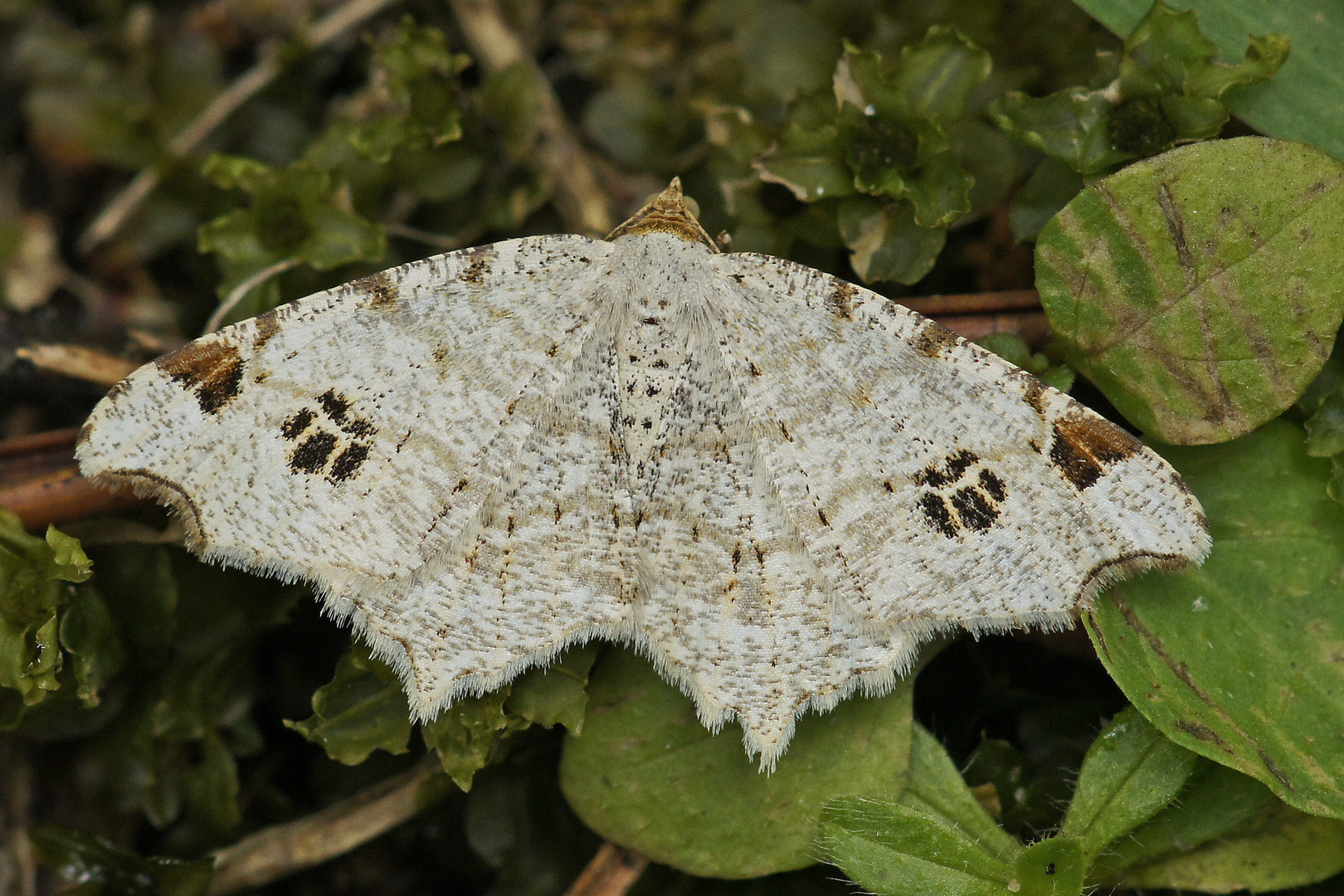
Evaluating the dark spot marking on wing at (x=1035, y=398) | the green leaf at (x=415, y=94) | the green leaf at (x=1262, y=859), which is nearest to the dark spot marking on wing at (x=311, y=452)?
the green leaf at (x=415, y=94)

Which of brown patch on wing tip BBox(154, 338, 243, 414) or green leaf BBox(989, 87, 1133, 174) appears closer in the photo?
brown patch on wing tip BBox(154, 338, 243, 414)

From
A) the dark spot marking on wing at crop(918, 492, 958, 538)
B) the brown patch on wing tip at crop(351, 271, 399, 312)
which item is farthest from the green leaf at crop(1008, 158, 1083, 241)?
the brown patch on wing tip at crop(351, 271, 399, 312)

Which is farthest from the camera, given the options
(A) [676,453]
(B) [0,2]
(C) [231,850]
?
(B) [0,2]

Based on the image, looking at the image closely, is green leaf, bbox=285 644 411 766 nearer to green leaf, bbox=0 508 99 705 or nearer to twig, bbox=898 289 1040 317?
green leaf, bbox=0 508 99 705

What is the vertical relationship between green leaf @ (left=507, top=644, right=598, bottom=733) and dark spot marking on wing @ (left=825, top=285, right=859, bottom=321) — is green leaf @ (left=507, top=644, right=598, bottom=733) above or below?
below

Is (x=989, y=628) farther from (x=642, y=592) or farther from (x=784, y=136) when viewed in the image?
(x=784, y=136)

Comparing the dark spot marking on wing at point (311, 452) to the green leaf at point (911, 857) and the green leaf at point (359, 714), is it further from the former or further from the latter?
the green leaf at point (911, 857)

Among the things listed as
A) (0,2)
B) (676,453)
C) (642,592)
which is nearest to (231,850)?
(642,592)
